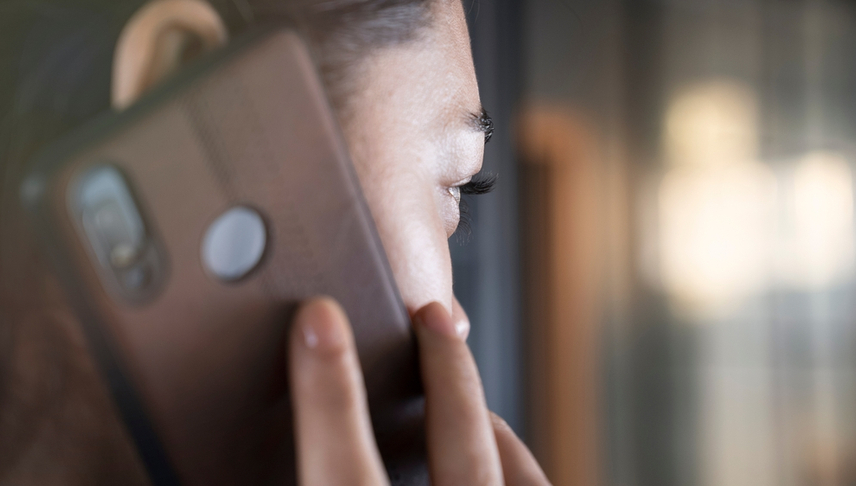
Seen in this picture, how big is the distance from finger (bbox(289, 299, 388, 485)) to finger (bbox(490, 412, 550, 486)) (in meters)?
0.16

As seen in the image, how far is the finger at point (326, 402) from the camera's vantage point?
0.20 meters

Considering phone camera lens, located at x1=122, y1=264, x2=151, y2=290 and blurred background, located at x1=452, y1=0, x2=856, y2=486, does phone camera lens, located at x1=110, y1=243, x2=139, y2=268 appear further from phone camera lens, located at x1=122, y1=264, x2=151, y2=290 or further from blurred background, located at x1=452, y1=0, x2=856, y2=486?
blurred background, located at x1=452, y1=0, x2=856, y2=486

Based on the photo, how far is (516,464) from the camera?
0.34m

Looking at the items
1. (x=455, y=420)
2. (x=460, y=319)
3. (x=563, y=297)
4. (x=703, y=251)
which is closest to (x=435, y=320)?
(x=455, y=420)

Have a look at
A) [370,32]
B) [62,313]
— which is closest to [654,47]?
[370,32]

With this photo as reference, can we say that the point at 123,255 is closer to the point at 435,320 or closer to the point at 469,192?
the point at 435,320

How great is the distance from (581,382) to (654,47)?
1.14 m

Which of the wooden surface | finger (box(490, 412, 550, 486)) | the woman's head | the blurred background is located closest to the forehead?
the woman's head

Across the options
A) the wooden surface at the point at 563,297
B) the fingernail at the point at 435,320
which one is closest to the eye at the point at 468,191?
the fingernail at the point at 435,320

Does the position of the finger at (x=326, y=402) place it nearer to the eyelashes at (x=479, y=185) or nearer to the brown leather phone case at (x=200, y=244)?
the brown leather phone case at (x=200, y=244)

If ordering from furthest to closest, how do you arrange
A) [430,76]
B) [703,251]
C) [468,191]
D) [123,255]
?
[703,251]
[468,191]
[430,76]
[123,255]

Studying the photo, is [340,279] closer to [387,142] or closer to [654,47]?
[387,142]

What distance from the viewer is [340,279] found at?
23 centimetres

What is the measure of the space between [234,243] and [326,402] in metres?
0.07
